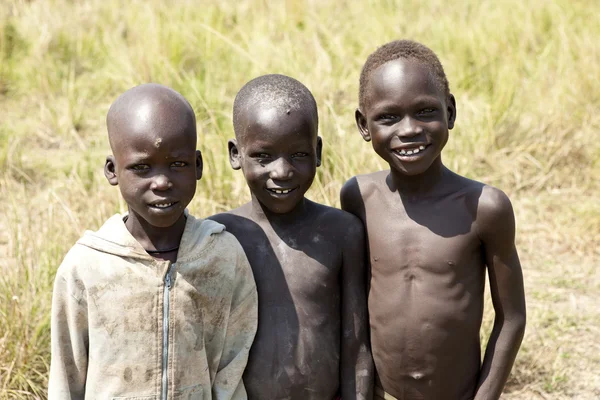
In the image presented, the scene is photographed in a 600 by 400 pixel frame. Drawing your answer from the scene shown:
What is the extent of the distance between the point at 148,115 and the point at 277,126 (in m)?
0.38

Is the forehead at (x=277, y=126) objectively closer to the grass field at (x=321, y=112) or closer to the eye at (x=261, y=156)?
the eye at (x=261, y=156)

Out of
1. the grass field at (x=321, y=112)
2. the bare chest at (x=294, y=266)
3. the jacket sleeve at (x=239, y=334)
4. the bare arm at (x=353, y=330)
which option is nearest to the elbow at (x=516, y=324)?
the bare arm at (x=353, y=330)

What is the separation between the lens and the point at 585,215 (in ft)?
16.3

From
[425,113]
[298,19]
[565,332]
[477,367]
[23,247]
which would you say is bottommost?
[565,332]

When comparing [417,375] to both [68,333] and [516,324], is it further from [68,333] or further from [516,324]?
[68,333]

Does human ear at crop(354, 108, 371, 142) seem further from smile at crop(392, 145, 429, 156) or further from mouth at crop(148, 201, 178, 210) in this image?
mouth at crop(148, 201, 178, 210)

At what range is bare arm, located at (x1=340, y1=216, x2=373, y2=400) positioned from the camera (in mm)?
2588

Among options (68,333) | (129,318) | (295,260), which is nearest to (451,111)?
(295,260)

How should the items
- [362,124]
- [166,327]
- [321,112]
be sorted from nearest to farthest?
1. [166,327]
2. [362,124]
3. [321,112]

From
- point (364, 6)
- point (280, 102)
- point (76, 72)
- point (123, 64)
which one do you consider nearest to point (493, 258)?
point (280, 102)

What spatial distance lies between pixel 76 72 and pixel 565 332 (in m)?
4.28

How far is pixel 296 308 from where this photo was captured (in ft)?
8.36

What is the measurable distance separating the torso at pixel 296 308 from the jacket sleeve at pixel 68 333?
0.50 m

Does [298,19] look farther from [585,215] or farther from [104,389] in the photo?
[104,389]
